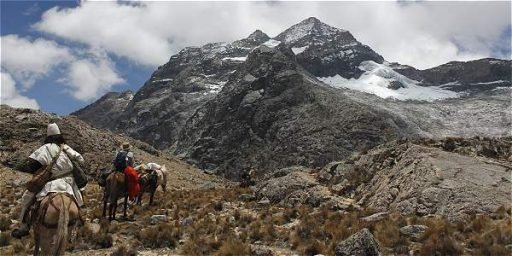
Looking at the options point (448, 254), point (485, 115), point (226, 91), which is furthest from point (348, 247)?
point (485, 115)

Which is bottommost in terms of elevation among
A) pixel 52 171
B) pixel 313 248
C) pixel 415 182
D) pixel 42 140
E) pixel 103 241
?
pixel 313 248

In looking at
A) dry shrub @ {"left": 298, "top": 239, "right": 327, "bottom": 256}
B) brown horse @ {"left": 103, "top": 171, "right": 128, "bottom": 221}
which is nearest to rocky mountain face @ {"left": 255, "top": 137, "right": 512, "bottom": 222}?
dry shrub @ {"left": 298, "top": 239, "right": 327, "bottom": 256}

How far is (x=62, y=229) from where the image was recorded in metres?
9.68

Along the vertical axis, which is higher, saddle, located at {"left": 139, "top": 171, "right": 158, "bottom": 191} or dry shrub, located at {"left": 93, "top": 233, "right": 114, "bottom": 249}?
saddle, located at {"left": 139, "top": 171, "right": 158, "bottom": 191}

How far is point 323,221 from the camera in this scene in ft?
63.7

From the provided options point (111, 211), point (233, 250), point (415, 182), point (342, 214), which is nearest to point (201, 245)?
point (233, 250)

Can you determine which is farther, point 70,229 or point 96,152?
point 96,152

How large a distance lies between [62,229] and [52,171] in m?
1.13

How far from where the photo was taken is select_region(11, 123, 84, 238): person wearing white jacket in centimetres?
1004

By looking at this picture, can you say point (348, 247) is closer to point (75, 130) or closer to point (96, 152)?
point (96, 152)

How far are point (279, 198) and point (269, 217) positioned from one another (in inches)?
224

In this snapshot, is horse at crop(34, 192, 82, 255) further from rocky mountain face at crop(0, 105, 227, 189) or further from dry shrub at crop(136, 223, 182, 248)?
rocky mountain face at crop(0, 105, 227, 189)

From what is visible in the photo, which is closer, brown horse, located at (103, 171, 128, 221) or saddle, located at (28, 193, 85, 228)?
saddle, located at (28, 193, 85, 228)

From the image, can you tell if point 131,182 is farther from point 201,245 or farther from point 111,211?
point 201,245
